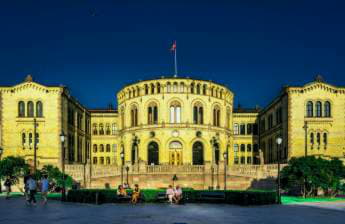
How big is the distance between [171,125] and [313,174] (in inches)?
1266

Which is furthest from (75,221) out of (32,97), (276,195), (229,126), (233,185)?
(229,126)

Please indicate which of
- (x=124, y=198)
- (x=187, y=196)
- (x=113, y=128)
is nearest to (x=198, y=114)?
(x=113, y=128)

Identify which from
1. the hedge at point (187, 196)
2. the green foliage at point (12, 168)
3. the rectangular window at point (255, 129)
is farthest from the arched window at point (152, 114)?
the hedge at point (187, 196)

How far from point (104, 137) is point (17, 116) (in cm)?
2509

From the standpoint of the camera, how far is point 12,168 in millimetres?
45656

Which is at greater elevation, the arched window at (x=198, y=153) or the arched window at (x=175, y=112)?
the arched window at (x=175, y=112)

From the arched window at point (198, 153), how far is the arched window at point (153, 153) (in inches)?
235

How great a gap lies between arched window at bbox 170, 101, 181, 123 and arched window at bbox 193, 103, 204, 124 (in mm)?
2536

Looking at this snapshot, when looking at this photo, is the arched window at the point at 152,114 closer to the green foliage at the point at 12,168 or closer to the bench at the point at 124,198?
the green foliage at the point at 12,168

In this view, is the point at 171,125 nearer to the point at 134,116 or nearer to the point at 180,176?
the point at 134,116

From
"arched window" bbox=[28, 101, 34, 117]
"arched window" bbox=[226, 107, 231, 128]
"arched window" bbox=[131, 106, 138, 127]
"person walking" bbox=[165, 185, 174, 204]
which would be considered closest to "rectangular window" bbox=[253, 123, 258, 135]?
"arched window" bbox=[226, 107, 231, 128]

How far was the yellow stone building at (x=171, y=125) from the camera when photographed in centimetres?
6259

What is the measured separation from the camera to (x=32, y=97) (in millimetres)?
63312

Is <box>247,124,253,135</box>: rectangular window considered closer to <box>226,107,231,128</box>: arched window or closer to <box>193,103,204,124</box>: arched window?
<box>226,107,231,128</box>: arched window
